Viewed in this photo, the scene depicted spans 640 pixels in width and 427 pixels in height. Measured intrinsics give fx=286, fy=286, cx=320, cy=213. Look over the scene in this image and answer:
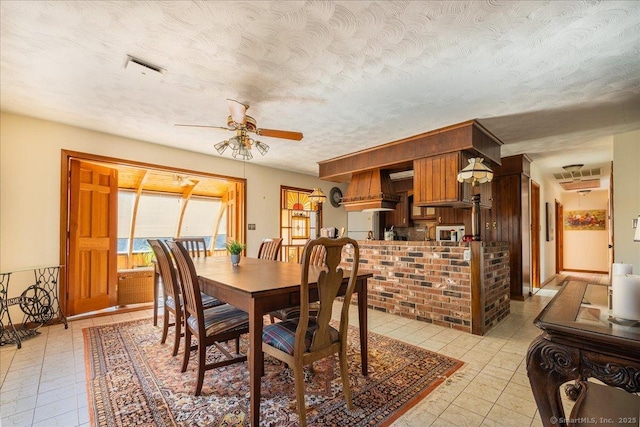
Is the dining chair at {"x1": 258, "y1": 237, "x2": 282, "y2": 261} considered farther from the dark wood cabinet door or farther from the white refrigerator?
the white refrigerator

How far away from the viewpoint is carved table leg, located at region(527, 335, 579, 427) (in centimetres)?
102

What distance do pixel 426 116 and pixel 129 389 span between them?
12.4 feet

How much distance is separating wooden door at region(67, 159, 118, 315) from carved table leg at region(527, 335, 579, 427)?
490 cm

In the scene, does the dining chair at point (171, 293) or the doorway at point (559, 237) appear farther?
the doorway at point (559, 237)

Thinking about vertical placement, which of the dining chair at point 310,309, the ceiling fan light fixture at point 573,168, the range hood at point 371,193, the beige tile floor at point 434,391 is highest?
the ceiling fan light fixture at point 573,168

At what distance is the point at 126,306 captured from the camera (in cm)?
450

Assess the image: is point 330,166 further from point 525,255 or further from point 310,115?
point 525,255

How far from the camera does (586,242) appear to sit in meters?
8.56

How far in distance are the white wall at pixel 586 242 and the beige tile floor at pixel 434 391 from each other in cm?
729

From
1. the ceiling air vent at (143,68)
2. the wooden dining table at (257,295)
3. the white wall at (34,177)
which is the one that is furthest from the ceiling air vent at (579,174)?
the white wall at (34,177)

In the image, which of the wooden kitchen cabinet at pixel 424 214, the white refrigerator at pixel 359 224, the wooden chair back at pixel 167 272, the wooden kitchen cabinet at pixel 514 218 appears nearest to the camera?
the wooden chair back at pixel 167 272

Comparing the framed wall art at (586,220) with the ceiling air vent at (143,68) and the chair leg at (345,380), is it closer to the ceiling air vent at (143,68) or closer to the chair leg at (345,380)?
the chair leg at (345,380)

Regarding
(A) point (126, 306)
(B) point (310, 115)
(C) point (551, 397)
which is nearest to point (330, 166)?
(B) point (310, 115)

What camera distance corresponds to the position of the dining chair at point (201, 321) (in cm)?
200
